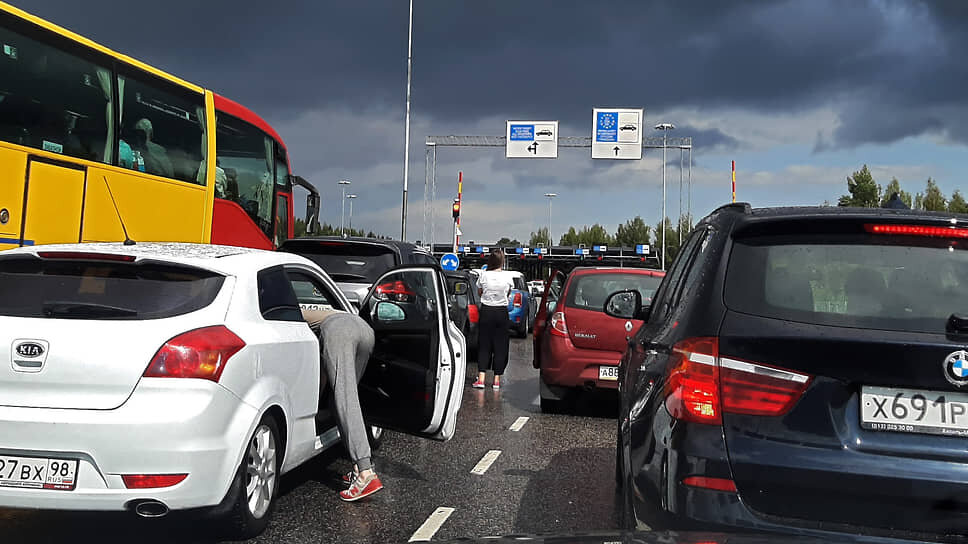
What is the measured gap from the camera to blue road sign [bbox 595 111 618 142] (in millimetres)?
34469

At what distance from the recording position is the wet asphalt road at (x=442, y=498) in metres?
4.77

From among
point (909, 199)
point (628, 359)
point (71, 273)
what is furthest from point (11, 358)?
point (909, 199)

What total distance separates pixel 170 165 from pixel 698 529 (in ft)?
33.3

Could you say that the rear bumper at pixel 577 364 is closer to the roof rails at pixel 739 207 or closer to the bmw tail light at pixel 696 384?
the roof rails at pixel 739 207

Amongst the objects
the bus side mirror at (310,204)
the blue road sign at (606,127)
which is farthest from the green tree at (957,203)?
the bus side mirror at (310,204)

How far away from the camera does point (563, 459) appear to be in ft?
23.3

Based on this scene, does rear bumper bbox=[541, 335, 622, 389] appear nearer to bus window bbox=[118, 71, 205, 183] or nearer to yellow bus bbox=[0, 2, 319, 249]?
yellow bus bbox=[0, 2, 319, 249]

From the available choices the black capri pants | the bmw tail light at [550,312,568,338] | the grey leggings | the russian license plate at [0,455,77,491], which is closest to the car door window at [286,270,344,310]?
the grey leggings

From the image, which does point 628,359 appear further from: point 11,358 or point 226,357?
point 11,358

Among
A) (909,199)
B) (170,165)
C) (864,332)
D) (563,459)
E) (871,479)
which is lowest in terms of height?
(563,459)

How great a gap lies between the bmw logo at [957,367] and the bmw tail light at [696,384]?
0.67 meters

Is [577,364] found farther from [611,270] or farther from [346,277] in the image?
[346,277]

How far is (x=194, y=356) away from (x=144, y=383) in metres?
0.25

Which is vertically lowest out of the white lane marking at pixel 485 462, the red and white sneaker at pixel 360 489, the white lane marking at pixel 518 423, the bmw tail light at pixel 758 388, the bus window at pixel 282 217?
the white lane marking at pixel 518 423
